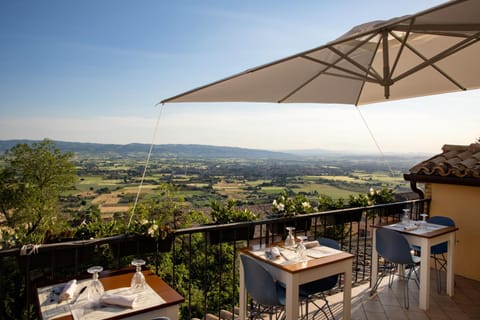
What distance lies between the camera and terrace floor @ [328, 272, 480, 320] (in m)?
3.94

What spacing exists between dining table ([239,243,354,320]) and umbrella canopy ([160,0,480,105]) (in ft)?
5.54

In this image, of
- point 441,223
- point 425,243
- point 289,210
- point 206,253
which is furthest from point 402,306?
point 206,253

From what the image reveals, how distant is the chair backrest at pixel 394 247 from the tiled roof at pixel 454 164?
5.80 ft

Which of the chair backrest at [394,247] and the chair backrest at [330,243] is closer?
the chair backrest at [330,243]

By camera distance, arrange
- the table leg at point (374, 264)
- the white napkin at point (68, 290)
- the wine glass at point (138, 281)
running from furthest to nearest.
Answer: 1. the table leg at point (374, 264)
2. the wine glass at point (138, 281)
3. the white napkin at point (68, 290)

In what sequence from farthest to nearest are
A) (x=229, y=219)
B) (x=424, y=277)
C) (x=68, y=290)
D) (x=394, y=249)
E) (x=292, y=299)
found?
1. (x=394, y=249)
2. (x=424, y=277)
3. (x=229, y=219)
4. (x=292, y=299)
5. (x=68, y=290)

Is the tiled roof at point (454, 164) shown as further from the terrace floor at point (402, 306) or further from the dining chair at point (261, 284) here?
the dining chair at point (261, 284)

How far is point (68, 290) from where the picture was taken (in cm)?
217

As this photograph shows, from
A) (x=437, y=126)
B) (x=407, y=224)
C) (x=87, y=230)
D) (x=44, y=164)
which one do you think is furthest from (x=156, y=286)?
(x=44, y=164)

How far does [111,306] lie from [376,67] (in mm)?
3660

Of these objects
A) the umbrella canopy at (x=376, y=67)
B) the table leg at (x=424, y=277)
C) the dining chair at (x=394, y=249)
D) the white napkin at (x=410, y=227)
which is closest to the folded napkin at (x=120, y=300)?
the umbrella canopy at (x=376, y=67)

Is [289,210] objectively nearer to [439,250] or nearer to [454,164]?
[439,250]

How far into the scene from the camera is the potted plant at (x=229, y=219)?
12.1 feet

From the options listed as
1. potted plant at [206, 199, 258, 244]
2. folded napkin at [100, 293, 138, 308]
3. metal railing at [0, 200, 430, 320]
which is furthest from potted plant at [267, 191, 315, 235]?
folded napkin at [100, 293, 138, 308]
